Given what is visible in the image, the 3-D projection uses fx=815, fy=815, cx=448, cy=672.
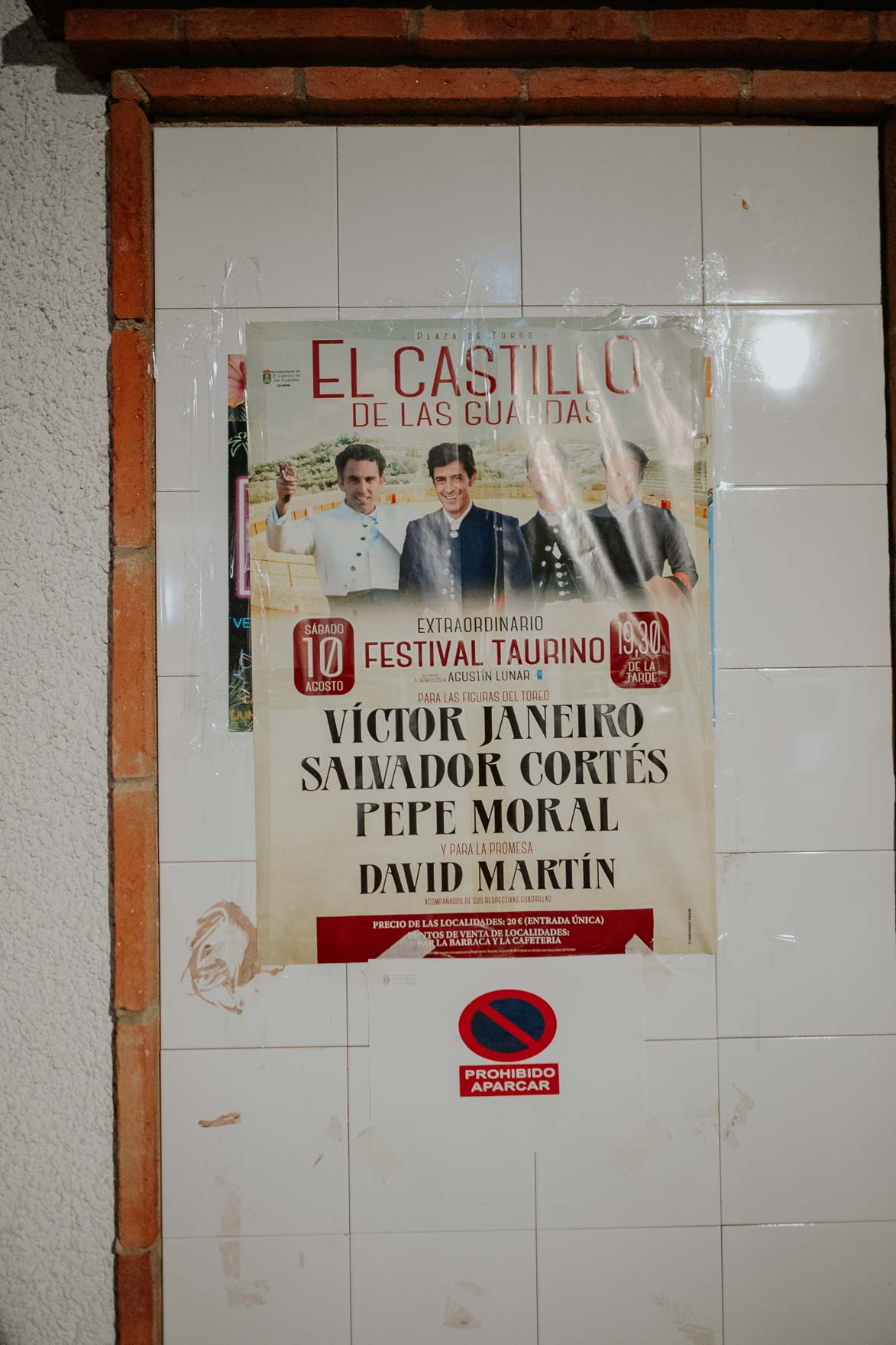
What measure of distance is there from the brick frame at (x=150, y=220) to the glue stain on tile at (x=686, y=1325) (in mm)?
823

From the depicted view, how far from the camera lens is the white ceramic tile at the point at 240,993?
52.4 inches

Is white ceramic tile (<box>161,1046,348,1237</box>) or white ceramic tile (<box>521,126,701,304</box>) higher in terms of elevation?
white ceramic tile (<box>521,126,701,304</box>)

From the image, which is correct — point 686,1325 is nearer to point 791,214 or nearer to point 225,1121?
point 225,1121

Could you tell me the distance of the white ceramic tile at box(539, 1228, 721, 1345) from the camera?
1322mm

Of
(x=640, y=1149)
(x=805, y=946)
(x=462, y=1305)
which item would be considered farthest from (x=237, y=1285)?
(x=805, y=946)

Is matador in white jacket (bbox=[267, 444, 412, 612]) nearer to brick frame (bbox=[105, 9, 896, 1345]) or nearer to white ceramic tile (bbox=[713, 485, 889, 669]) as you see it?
brick frame (bbox=[105, 9, 896, 1345])

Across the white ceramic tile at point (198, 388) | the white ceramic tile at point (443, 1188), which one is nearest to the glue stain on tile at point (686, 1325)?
the white ceramic tile at point (443, 1188)

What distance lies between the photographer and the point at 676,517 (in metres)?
1.34

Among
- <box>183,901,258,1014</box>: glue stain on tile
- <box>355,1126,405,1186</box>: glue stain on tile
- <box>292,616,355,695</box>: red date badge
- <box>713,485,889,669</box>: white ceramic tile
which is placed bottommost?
<box>355,1126,405,1186</box>: glue stain on tile

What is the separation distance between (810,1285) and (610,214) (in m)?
1.79

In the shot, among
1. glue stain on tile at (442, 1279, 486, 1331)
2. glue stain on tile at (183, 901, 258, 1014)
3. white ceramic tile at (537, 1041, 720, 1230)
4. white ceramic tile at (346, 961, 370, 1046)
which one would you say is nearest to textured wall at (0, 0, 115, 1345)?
glue stain on tile at (183, 901, 258, 1014)

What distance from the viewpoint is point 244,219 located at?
1.34 meters

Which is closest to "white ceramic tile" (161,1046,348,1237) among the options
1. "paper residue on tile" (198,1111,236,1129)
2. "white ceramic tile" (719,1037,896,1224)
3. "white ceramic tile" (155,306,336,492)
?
"paper residue on tile" (198,1111,236,1129)

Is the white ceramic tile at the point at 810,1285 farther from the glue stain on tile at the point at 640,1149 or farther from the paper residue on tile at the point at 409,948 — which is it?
the paper residue on tile at the point at 409,948
